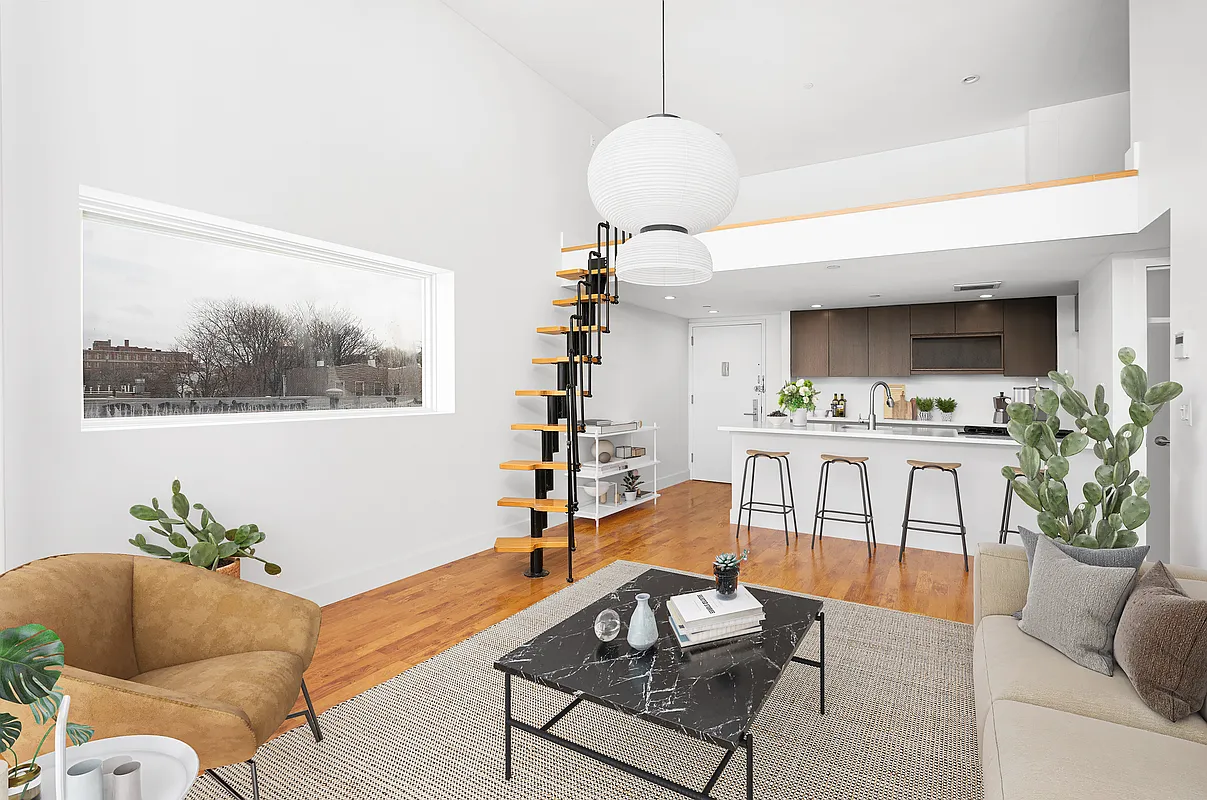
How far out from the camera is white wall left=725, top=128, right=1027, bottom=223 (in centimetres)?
599

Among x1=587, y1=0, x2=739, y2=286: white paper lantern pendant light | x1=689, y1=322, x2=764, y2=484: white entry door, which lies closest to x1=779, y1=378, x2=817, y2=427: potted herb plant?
x1=689, y1=322, x2=764, y2=484: white entry door

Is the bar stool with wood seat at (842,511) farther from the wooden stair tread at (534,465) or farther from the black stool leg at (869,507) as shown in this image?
the wooden stair tread at (534,465)

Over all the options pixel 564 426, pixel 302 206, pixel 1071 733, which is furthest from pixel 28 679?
pixel 564 426

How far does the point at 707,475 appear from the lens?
802cm

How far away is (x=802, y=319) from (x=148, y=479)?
6357 millimetres

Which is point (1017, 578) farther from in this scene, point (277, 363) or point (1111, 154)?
point (1111, 154)

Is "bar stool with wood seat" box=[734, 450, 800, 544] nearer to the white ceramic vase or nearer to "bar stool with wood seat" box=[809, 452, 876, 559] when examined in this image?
"bar stool with wood seat" box=[809, 452, 876, 559]

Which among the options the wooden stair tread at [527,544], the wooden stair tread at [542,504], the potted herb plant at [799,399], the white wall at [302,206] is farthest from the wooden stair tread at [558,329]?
the potted herb plant at [799,399]

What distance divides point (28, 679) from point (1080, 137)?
725cm

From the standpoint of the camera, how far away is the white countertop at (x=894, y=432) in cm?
467

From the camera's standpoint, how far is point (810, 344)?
7152mm

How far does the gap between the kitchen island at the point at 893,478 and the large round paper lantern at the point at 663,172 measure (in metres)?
3.60

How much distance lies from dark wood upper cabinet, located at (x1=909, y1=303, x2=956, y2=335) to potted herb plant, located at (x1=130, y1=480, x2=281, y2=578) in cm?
636

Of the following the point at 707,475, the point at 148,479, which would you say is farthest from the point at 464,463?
the point at 707,475
